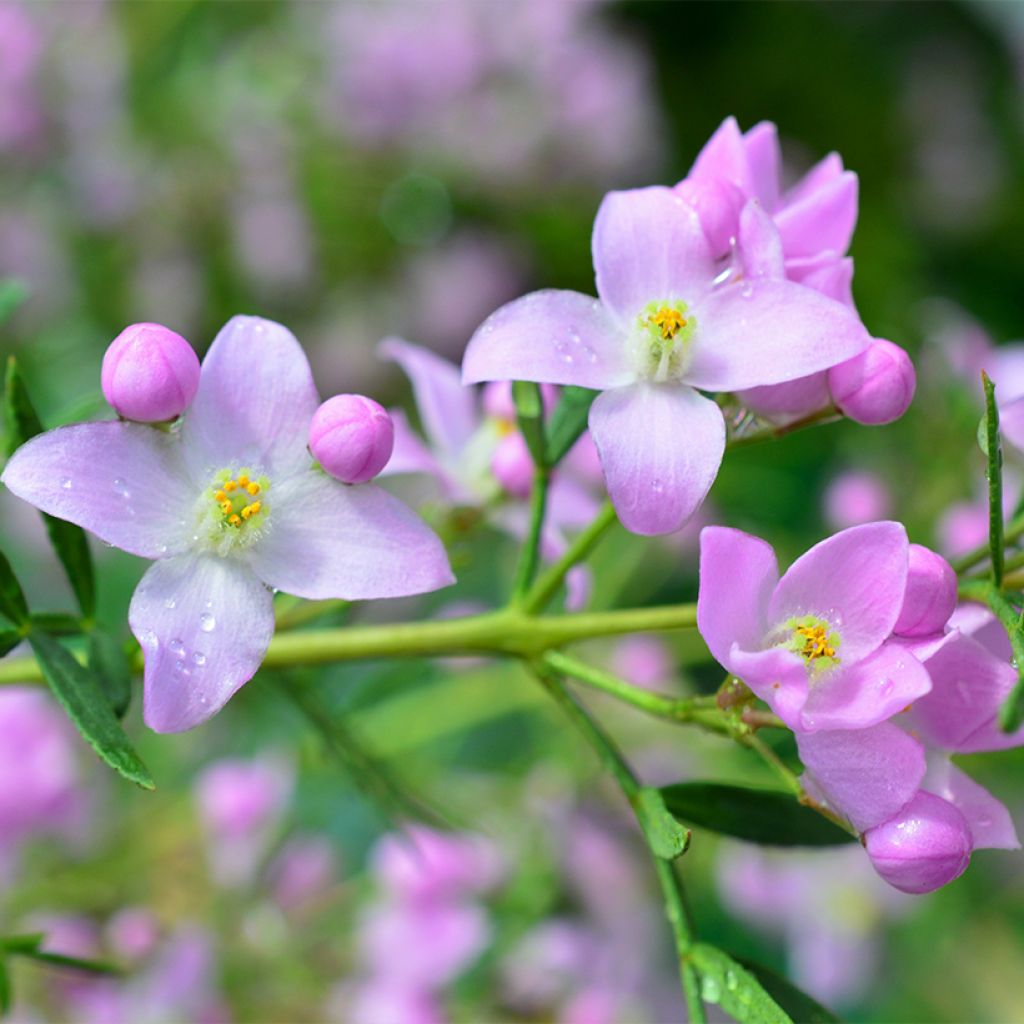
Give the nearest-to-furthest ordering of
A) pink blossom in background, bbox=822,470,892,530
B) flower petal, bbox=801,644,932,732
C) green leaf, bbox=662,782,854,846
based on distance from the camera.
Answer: flower petal, bbox=801,644,932,732 < green leaf, bbox=662,782,854,846 < pink blossom in background, bbox=822,470,892,530

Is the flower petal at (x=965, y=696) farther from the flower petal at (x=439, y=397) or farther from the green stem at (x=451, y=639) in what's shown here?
the flower petal at (x=439, y=397)

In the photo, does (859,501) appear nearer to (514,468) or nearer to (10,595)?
(514,468)

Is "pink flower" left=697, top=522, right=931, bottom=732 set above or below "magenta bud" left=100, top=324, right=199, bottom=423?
below

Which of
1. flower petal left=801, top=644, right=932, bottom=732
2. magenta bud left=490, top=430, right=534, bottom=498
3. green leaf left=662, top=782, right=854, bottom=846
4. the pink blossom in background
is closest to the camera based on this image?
flower petal left=801, top=644, right=932, bottom=732

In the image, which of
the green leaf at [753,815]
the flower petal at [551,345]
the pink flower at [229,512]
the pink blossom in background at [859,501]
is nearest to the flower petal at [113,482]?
the pink flower at [229,512]

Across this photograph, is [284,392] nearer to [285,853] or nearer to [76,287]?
[285,853]

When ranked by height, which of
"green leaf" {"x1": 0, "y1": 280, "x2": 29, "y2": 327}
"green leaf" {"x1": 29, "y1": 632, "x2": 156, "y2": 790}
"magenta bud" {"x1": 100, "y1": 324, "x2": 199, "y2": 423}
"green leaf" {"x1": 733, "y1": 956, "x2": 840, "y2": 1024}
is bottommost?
"green leaf" {"x1": 733, "y1": 956, "x2": 840, "y2": 1024}

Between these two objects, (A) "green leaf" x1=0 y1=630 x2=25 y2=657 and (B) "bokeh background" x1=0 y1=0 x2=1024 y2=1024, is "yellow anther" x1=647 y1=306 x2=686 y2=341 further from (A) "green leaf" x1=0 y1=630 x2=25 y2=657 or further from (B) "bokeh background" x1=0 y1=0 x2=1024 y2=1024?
(A) "green leaf" x1=0 y1=630 x2=25 y2=657

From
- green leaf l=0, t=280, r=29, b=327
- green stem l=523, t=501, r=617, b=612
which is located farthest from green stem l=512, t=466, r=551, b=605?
green leaf l=0, t=280, r=29, b=327
